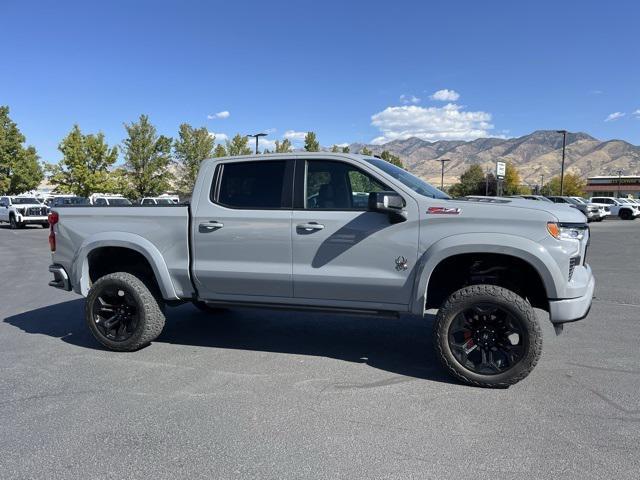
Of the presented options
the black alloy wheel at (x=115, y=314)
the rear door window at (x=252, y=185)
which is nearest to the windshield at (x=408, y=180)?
the rear door window at (x=252, y=185)

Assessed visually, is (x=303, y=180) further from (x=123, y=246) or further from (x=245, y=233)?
(x=123, y=246)

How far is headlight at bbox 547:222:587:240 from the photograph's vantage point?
13.3ft

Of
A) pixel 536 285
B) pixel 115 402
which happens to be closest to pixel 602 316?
pixel 536 285

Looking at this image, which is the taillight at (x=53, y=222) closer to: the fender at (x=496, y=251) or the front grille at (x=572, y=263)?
the fender at (x=496, y=251)

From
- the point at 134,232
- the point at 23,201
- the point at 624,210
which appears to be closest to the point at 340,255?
the point at 134,232

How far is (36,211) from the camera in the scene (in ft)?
93.3

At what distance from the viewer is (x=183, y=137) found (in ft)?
134

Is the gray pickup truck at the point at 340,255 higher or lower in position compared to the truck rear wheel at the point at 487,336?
higher

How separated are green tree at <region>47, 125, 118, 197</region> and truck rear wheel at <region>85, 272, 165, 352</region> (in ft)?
129

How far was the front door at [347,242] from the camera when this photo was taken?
4406mm

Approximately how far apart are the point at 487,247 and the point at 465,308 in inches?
21.6

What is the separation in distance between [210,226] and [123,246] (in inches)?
39.2

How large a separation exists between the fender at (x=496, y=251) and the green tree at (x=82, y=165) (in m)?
41.6

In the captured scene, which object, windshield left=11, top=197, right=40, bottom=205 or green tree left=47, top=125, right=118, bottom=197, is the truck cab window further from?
green tree left=47, top=125, right=118, bottom=197
